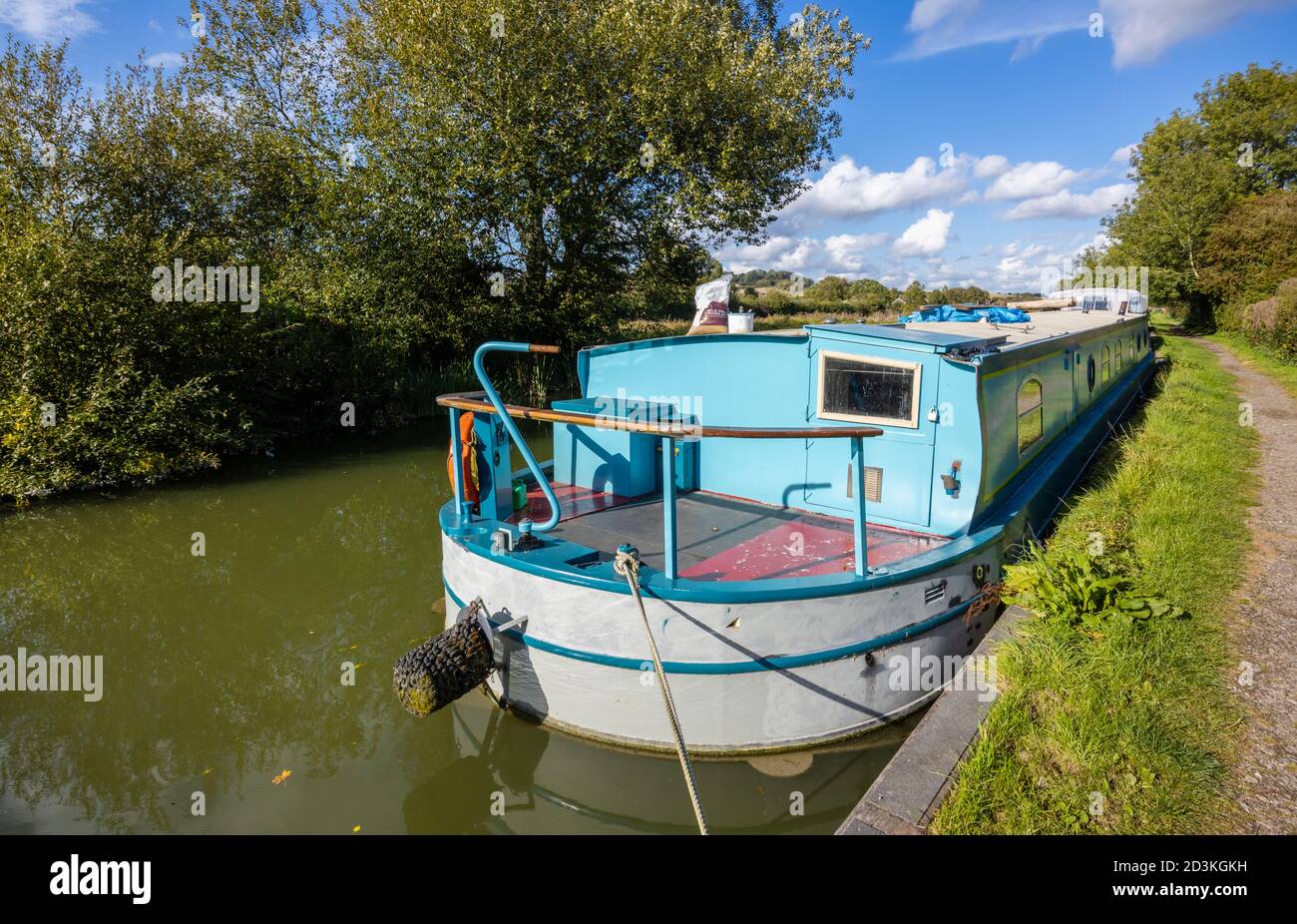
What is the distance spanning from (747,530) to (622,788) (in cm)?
219

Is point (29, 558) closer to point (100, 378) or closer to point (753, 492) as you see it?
point (100, 378)

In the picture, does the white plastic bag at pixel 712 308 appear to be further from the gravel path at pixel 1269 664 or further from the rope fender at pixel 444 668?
the gravel path at pixel 1269 664

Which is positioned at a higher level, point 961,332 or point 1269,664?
point 961,332

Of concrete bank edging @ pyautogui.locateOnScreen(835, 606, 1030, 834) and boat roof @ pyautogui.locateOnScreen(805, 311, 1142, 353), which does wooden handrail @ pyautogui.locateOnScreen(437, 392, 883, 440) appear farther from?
concrete bank edging @ pyautogui.locateOnScreen(835, 606, 1030, 834)

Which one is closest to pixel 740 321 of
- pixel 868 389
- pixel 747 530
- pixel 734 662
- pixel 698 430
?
pixel 868 389

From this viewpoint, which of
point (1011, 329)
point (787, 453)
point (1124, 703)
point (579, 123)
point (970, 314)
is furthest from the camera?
point (579, 123)

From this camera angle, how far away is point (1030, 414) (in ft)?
22.5

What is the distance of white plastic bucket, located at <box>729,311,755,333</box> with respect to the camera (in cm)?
685

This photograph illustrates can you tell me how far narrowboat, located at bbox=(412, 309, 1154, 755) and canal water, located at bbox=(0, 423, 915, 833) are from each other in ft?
1.02

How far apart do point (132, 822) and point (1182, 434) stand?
12114 mm

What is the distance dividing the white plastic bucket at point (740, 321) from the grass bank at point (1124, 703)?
335 cm

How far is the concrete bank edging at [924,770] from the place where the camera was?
334cm

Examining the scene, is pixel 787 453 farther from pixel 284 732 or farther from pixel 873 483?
pixel 284 732

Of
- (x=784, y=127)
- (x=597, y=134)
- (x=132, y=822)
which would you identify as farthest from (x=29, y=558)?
(x=784, y=127)
